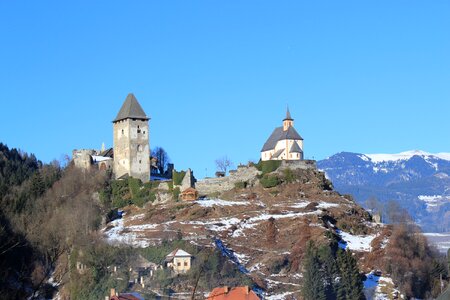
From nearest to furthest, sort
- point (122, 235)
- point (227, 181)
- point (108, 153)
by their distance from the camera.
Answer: point (122, 235), point (227, 181), point (108, 153)

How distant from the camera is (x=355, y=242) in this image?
79.4 meters

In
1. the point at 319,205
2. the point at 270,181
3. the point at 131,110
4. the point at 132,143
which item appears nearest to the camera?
the point at 319,205

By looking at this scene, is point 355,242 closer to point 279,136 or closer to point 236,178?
point 236,178

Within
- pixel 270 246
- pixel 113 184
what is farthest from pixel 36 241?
pixel 113 184

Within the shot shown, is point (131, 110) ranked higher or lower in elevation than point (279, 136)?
higher

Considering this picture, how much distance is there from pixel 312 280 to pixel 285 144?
37112 millimetres

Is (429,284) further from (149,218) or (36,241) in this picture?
(36,241)

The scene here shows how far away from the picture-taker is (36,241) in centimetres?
4650

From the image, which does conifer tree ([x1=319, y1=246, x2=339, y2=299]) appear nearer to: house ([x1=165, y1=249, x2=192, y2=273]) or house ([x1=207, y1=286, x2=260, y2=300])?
house ([x1=165, y1=249, x2=192, y2=273])

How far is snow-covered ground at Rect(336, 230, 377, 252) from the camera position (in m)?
77.4

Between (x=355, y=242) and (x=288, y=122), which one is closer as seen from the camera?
(x=355, y=242)

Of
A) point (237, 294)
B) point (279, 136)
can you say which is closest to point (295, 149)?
point (279, 136)

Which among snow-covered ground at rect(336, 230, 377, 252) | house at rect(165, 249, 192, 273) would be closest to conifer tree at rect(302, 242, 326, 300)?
house at rect(165, 249, 192, 273)

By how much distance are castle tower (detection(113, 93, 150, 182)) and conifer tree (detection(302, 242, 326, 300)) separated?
103ft
